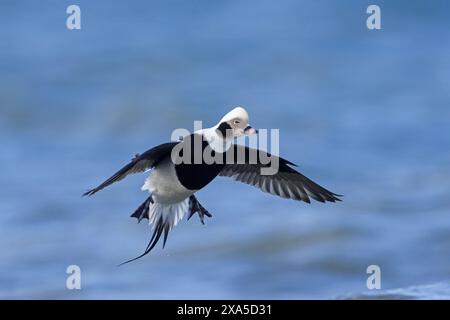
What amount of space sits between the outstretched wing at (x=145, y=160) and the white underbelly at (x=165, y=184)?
0.06 metres

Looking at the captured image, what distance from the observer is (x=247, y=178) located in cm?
759

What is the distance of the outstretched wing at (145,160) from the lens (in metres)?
6.26

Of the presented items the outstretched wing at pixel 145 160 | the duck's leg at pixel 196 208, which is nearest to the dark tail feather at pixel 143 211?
the duck's leg at pixel 196 208

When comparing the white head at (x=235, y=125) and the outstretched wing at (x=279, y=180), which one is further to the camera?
the outstretched wing at (x=279, y=180)

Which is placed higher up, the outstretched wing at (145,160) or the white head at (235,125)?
the white head at (235,125)

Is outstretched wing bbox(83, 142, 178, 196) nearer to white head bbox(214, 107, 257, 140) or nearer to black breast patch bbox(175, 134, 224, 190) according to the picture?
black breast patch bbox(175, 134, 224, 190)

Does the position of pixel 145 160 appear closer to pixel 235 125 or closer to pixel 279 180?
pixel 235 125

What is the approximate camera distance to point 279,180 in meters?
7.60

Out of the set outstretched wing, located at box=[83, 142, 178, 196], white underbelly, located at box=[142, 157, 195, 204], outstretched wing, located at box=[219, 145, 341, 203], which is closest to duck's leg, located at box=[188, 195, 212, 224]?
outstretched wing, located at box=[219, 145, 341, 203]

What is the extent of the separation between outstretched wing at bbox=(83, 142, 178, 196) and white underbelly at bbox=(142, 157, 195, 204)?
6 centimetres

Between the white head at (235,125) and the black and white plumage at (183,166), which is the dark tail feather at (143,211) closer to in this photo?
the black and white plumage at (183,166)

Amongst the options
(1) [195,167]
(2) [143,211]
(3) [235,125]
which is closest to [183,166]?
(1) [195,167]
